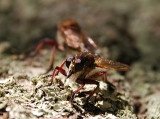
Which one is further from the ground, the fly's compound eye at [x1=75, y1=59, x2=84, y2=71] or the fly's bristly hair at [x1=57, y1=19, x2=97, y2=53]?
the fly's bristly hair at [x1=57, y1=19, x2=97, y2=53]

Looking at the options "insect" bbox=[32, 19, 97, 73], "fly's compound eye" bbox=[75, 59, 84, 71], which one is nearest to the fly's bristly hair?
"insect" bbox=[32, 19, 97, 73]

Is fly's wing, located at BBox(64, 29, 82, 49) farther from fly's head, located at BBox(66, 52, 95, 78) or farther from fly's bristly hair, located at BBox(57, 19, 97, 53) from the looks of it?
fly's head, located at BBox(66, 52, 95, 78)

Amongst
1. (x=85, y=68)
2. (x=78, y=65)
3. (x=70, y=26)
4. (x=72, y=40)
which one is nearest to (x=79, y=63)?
(x=78, y=65)

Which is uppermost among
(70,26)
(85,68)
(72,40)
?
(70,26)

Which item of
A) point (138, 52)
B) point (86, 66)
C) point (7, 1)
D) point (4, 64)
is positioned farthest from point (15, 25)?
point (86, 66)

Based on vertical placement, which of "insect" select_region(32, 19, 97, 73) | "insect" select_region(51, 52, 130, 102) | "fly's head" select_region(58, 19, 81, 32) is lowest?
"insect" select_region(51, 52, 130, 102)

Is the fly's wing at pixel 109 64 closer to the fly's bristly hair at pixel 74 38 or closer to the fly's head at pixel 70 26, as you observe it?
the fly's bristly hair at pixel 74 38

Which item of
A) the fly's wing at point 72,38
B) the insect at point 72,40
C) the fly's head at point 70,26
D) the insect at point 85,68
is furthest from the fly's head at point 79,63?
the fly's head at point 70,26

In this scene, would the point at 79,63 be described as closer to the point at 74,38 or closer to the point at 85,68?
the point at 85,68
